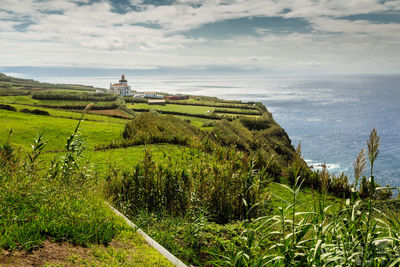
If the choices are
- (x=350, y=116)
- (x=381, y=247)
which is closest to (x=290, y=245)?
(x=381, y=247)

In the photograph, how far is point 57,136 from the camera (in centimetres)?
2300

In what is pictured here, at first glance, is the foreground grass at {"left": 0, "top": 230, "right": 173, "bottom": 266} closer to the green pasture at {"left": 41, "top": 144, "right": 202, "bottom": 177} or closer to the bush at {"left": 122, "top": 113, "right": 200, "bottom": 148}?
the green pasture at {"left": 41, "top": 144, "right": 202, "bottom": 177}

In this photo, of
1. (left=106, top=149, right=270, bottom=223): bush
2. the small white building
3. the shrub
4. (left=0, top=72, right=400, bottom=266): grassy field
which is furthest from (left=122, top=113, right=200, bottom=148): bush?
the small white building

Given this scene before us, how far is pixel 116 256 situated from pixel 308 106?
469 ft

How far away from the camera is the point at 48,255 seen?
3.46m

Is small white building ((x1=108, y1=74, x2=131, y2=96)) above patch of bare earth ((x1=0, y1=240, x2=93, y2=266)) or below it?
above

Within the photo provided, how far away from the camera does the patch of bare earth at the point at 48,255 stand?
317 centimetres

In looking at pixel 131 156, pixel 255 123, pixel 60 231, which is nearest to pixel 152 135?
pixel 131 156

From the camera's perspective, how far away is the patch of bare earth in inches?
125

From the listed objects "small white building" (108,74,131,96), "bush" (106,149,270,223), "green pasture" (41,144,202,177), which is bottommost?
"green pasture" (41,144,202,177)

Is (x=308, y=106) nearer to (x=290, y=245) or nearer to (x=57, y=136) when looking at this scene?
(x=57, y=136)

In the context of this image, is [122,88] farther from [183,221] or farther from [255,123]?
[183,221]

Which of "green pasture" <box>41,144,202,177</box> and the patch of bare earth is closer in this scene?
the patch of bare earth

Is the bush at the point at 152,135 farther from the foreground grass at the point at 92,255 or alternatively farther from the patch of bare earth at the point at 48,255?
the patch of bare earth at the point at 48,255
